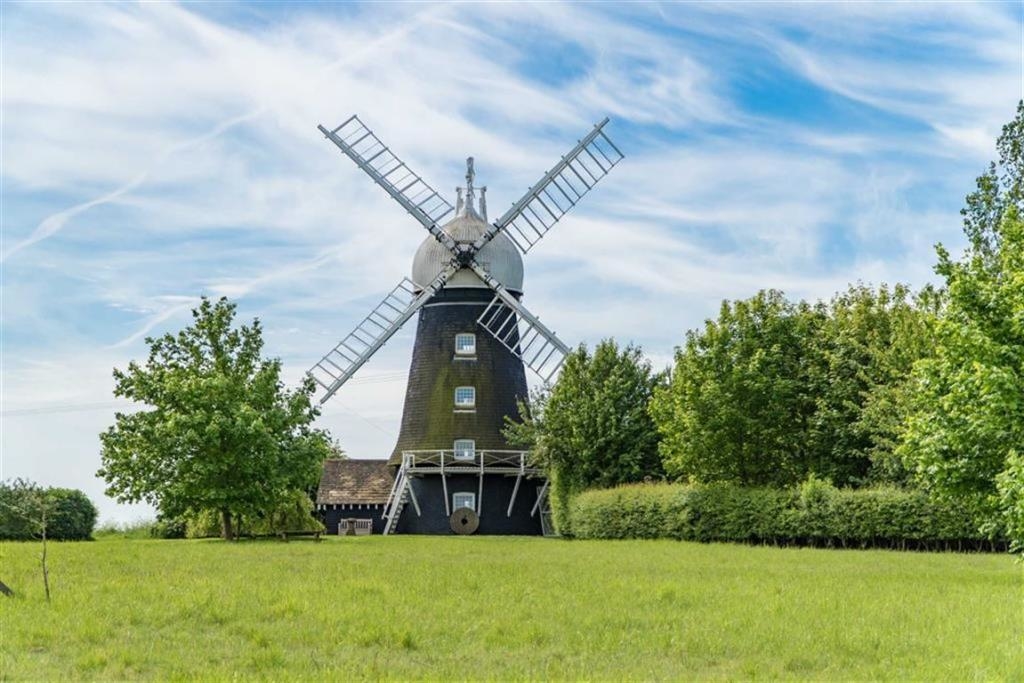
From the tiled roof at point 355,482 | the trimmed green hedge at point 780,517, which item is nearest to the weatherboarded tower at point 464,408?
the trimmed green hedge at point 780,517

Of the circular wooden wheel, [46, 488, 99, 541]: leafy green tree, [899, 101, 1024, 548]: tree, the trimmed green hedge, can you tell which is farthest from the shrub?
[899, 101, 1024, 548]: tree

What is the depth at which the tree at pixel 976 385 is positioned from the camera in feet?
65.8

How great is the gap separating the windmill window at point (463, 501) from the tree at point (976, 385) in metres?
32.4

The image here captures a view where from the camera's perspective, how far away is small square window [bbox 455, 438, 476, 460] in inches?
2148

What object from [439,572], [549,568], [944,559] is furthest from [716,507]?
[439,572]

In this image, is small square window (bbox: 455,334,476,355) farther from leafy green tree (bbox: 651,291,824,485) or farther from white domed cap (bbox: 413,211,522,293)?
leafy green tree (bbox: 651,291,824,485)

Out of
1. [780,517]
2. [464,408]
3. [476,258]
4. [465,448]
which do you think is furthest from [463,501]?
[780,517]

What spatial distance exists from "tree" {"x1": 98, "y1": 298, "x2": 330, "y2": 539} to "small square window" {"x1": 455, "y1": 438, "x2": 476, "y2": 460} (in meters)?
11.1

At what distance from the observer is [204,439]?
132 ft

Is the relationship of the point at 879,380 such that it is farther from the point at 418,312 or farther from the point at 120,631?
the point at 120,631

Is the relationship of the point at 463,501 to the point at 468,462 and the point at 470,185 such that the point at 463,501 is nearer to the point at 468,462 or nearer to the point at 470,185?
the point at 468,462

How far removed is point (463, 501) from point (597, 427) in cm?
803

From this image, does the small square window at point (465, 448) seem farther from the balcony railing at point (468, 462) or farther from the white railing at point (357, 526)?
the white railing at point (357, 526)

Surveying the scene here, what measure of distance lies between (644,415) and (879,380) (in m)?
11.7
